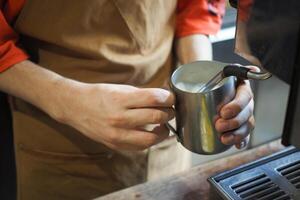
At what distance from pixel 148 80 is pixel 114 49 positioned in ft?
0.33

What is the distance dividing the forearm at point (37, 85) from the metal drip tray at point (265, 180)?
0.24 m

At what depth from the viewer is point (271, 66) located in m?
0.58

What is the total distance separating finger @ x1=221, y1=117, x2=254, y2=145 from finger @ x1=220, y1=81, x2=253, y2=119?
0.03 metres

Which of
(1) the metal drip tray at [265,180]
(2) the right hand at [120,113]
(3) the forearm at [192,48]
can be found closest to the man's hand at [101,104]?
(2) the right hand at [120,113]

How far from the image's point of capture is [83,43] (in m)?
0.83

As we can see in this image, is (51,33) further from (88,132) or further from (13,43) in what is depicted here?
(88,132)

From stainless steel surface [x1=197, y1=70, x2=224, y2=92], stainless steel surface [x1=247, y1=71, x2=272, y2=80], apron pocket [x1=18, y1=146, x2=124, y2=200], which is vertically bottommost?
apron pocket [x1=18, y1=146, x2=124, y2=200]

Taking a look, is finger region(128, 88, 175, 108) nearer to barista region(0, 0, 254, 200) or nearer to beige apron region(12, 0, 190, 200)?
barista region(0, 0, 254, 200)

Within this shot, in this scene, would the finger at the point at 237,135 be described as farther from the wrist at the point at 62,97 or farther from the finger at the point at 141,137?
the wrist at the point at 62,97

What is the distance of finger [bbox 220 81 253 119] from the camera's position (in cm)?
64

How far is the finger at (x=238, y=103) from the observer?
0.64 m

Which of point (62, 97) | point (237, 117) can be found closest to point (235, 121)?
point (237, 117)

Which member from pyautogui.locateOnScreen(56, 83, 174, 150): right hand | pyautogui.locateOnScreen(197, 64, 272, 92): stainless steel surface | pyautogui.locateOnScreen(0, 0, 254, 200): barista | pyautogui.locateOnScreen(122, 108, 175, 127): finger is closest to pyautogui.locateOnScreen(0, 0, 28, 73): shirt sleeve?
pyautogui.locateOnScreen(0, 0, 254, 200): barista

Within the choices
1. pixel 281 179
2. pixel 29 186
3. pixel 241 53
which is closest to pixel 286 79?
pixel 241 53
